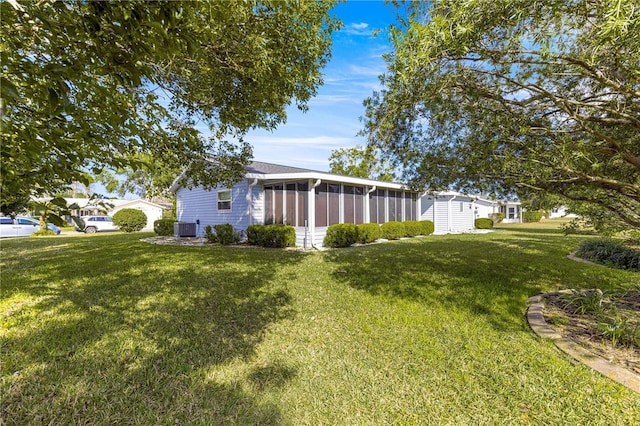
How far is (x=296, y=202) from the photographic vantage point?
13328mm

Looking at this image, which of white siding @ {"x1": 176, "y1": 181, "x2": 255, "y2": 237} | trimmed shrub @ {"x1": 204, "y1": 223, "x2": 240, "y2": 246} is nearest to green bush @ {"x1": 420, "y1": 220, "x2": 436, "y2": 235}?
white siding @ {"x1": 176, "y1": 181, "x2": 255, "y2": 237}

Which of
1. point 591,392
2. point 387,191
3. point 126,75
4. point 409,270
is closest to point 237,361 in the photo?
point 126,75

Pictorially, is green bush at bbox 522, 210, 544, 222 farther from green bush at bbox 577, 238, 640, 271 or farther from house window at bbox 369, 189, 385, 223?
green bush at bbox 577, 238, 640, 271

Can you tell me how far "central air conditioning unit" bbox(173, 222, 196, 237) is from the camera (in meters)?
15.9

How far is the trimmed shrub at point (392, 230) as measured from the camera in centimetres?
1548

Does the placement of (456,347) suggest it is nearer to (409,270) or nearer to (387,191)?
(409,270)

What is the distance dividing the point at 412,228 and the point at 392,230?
7.40 feet

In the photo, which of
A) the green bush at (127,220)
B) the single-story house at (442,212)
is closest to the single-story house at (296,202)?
the single-story house at (442,212)

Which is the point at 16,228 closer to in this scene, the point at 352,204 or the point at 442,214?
the point at 352,204

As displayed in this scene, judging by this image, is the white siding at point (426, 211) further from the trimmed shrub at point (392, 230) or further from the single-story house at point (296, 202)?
the trimmed shrub at point (392, 230)

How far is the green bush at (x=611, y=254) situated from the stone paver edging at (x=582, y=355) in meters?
5.53

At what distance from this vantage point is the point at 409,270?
757cm

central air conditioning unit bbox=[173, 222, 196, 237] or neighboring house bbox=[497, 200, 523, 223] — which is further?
neighboring house bbox=[497, 200, 523, 223]

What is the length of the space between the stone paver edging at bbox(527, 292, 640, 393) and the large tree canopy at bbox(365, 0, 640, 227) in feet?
5.94
